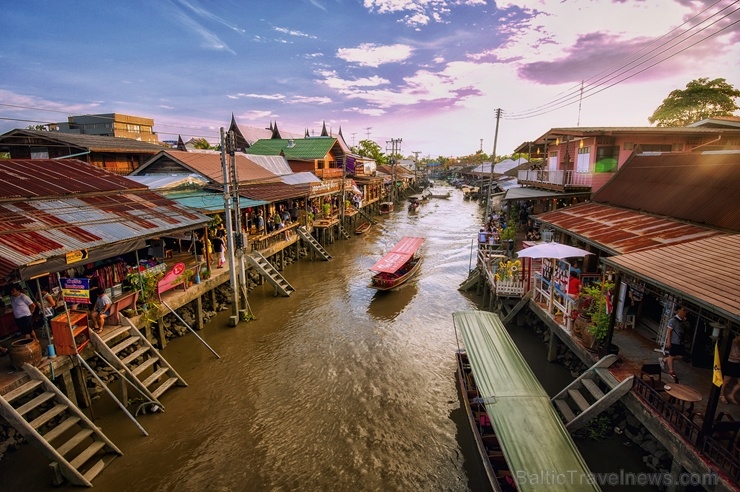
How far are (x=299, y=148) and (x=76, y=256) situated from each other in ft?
122

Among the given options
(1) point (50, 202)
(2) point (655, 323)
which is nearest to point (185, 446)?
(1) point (50, 202)

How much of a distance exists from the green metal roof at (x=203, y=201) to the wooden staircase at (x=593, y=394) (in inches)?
679

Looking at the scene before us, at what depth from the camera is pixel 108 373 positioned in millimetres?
12305

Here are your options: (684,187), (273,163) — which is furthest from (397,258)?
(273,163)

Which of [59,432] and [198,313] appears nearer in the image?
[59,432]

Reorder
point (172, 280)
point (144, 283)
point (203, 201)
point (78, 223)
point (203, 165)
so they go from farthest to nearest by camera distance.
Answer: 1. point (203, 165)
2. point (203, 201)
3. point (172, 280)
4. point (144, 283)
5. point (78, 223)

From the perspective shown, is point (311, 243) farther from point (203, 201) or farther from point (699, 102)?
point (699, 102)

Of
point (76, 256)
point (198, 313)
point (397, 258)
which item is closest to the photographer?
point (76, 256)

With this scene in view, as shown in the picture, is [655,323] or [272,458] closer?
[272,458]

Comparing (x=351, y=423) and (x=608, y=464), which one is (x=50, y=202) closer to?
(x=351, y=423)

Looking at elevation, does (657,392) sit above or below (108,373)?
above

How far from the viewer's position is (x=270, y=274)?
21.7 m

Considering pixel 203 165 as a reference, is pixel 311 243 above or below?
below

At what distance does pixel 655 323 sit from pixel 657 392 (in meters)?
4.53
